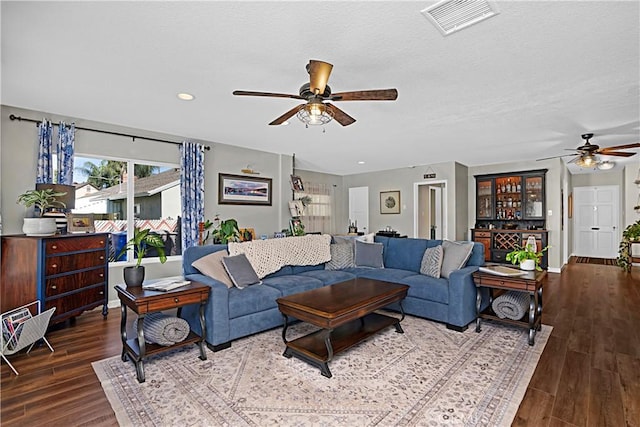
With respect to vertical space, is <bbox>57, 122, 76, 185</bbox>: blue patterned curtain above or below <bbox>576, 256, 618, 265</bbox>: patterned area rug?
above

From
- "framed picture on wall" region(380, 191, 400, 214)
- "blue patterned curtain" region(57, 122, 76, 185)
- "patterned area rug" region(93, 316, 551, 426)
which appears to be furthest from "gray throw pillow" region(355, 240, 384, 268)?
"framed picture on wall" region(380, 191, 400, 214)

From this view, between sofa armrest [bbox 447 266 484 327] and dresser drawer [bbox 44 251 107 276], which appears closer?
dresser drawer [bbox 44 251 107 276]

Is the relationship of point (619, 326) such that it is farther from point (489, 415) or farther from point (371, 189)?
point (371, 189)

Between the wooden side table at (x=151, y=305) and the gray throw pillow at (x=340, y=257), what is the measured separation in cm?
212

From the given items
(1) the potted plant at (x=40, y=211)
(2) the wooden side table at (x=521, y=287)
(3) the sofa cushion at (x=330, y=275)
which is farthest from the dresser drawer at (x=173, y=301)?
(2) the wooden side table at (x=521, y=287)

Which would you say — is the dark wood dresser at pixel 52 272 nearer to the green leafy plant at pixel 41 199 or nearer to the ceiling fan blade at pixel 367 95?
the green leafy plant at pixel 41 199

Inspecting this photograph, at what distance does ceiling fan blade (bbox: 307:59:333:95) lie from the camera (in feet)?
7.34

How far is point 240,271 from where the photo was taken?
3475 millimetres

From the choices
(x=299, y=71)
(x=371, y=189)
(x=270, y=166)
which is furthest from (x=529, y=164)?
(x=299, y=71)

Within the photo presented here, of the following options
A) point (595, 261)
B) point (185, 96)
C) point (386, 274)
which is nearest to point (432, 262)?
point (386, 274)

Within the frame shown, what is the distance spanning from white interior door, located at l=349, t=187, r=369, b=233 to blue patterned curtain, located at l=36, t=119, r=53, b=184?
23.7 ft

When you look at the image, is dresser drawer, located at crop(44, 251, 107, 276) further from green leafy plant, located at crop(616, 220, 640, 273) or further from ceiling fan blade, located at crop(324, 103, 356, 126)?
green leafy plant, located at crop(616, 220, 640, 273)

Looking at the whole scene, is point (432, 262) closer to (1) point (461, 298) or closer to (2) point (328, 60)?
(1) point (461, 298)

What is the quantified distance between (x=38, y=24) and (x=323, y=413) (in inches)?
125
